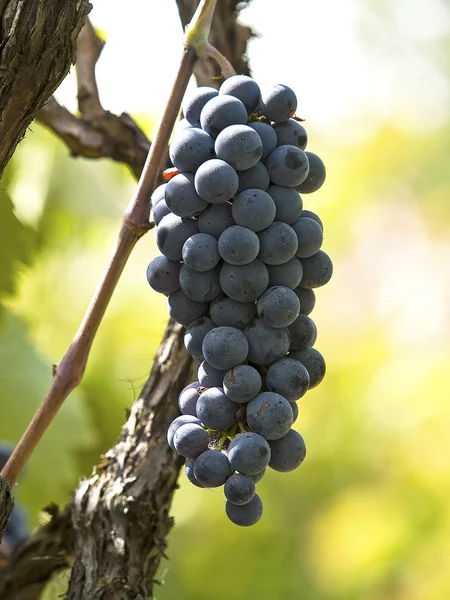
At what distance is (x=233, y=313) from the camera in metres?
0.82

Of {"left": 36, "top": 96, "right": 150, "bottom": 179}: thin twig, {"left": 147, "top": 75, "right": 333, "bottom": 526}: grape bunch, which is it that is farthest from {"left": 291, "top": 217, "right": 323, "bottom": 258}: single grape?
{"left": 36, "top": 96, "right": 150, "bottom": 179}: thin twig

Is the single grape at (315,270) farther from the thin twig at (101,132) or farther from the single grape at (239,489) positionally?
the thin twig at (101,132)

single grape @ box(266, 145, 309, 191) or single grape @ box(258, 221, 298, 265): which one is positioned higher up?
single grape @ box(266, 145, 309, 191)

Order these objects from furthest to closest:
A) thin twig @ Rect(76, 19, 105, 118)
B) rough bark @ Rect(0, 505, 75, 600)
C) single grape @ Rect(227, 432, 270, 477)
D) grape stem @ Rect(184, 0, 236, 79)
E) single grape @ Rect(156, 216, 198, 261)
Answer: thin twig @ Rect(76, 19, 105, 118), rough bark @ Rect(0, 505, 75, 600), grape stem @ Rect(184, 0, 236, 79), single grape @ Rect(156, 216, 198, 261), single grape @ Rect(227, 432, 270, 477)

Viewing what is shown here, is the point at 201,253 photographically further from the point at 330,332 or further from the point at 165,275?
the point at 330,332

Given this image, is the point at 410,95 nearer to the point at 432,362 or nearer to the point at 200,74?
the point at 432,362

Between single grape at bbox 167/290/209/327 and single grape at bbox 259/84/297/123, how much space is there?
8.9 inches

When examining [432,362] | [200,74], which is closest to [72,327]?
[200,74]

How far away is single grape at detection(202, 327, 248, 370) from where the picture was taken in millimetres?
783

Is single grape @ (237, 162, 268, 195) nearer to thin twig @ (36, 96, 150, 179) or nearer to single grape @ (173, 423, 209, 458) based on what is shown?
single grape @ (173, 423, 209, 458)

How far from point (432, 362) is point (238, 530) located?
94 cm

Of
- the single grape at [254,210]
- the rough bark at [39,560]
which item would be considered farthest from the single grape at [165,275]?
the rough bark at [39,560]

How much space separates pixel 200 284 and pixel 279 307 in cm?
9

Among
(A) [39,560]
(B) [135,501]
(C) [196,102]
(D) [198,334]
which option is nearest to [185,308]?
(D) [198,334]
